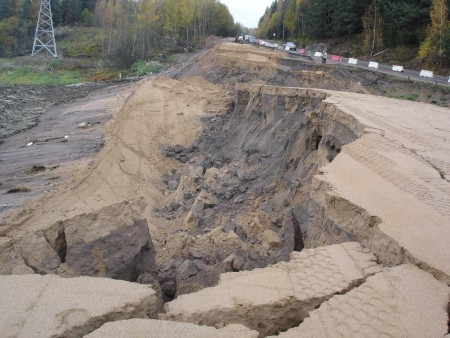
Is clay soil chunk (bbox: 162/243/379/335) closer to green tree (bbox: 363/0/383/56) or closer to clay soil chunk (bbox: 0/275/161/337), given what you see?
clay soil chunk (bbox: 0/275/161/337)

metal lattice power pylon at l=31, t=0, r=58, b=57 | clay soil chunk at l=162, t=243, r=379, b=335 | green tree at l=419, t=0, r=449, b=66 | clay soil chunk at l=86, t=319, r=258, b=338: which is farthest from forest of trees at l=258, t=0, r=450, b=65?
metal lattice power pylon at l=31, t=0, r=58, b=57

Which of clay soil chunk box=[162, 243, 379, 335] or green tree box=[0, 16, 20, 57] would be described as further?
green tree box=[0, 16, 20, 57]

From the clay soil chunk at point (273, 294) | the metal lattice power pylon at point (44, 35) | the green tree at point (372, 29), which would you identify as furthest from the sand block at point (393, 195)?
the metal lattice power pylon at point (44, 35)

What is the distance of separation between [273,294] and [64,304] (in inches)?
79.2

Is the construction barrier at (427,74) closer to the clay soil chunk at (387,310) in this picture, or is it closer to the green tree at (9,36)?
the clay soil chunk at (387,310)

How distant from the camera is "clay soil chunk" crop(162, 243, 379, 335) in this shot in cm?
421

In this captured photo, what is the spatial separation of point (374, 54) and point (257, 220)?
2677 centimetres

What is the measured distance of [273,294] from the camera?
4406 mm

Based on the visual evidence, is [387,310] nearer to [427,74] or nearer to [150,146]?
[150,146]

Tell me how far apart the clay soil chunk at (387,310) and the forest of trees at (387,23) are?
2464 cm

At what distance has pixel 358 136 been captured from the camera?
31.1ft

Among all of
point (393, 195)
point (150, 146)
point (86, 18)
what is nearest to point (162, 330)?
point (393, 195)

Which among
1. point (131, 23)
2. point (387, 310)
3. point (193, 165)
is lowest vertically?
point (193, 165)

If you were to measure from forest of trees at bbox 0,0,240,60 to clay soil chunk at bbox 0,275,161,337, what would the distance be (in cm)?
3899
